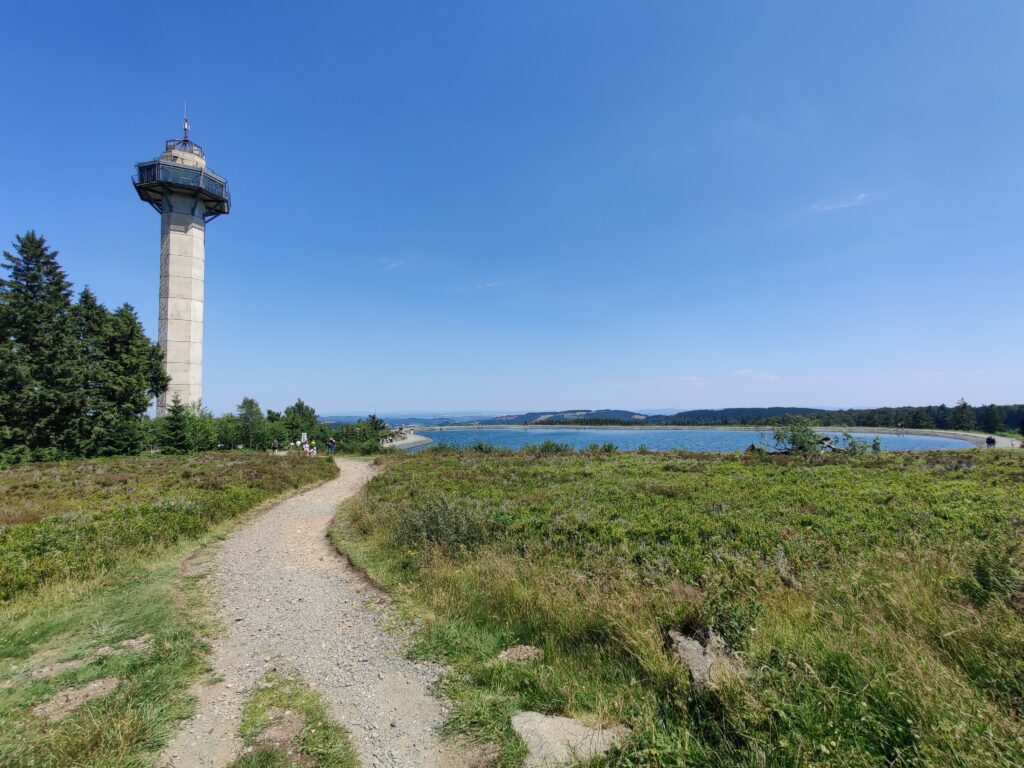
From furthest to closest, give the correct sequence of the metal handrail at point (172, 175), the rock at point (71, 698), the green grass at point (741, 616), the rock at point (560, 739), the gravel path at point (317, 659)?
1. the metal handrail at point (172, 175)
2. the rock at point (71, 698)
3. the gravel path at point (317, 659)
4. the rock at point (560, 739)
5. the green grass at point (741, 616)

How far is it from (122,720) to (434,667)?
298 cm

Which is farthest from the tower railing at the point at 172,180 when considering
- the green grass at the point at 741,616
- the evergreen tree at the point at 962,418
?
the evergreen tree at the point at 962,418

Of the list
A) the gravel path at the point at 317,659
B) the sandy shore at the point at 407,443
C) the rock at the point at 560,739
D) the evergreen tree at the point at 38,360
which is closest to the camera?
the rock at the point at 560,739

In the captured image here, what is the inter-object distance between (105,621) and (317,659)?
370cm

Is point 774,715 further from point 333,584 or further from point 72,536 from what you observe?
point 72,536

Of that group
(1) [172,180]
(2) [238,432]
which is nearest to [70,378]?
(2) [238,432]

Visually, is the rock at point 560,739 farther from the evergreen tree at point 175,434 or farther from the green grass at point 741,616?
the evergreen tree at point 175,434

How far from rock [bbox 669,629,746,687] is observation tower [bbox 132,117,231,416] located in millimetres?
62495

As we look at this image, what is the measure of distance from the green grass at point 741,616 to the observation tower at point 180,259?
2082 inches

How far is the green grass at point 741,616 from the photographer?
3.03 m

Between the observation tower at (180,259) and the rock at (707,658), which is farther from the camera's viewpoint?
the observation tower at (180,259)

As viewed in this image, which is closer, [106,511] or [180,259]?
[106,511]

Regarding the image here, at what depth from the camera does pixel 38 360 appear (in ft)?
118

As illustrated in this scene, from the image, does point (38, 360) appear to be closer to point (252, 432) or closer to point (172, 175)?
point (252, 432)
